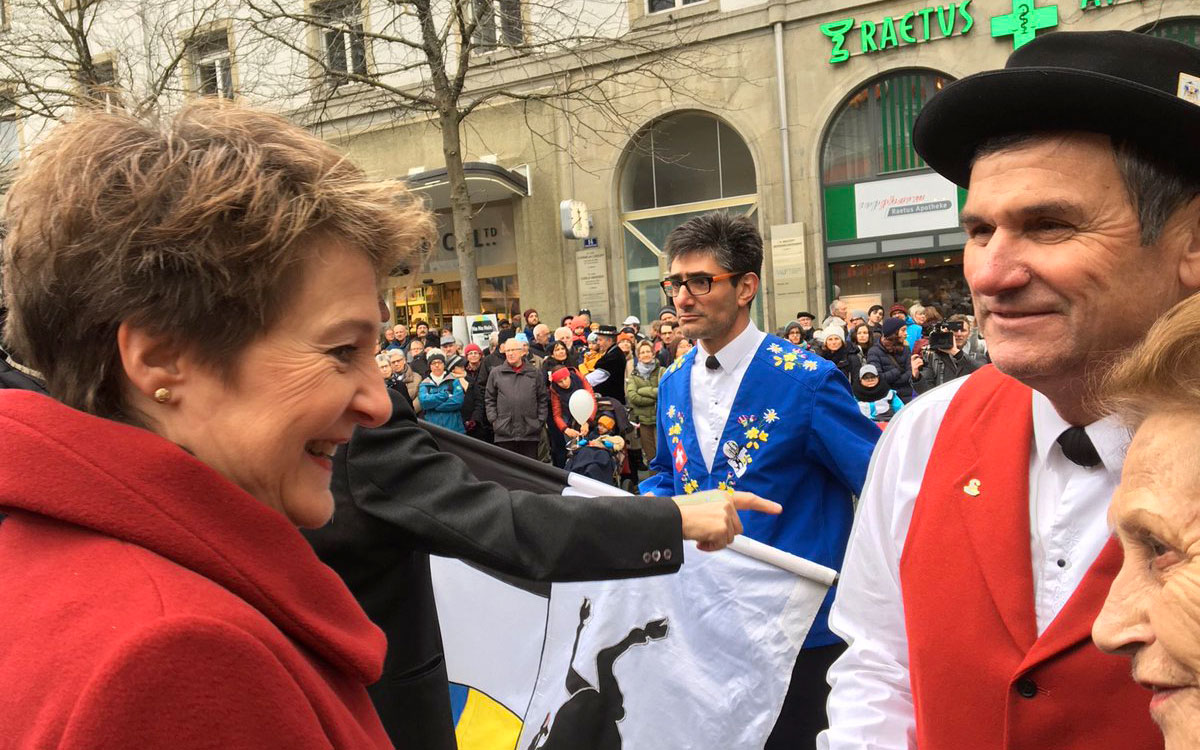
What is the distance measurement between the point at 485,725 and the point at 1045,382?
198 cm

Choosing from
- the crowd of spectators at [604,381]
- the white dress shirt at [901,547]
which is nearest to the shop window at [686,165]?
the crowd of spectators at [604,381]

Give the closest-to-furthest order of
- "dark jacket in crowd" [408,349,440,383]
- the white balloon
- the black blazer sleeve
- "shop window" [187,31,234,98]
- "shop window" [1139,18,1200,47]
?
the black blazer sleeve < the white balloon < "dark jacket in crowd" [408,349,440,383] < "shop window" [1139,18,1200,47] < "shop window" [187,31,234,98]

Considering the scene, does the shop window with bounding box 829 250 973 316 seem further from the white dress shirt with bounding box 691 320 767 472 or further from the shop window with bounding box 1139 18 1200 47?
the white dress shirt with bounding box 691 320 767 472

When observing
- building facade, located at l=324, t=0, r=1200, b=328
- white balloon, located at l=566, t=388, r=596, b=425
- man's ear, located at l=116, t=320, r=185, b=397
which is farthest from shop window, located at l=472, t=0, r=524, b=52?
man's ear, located at l=116, t=320, r=185, b=397

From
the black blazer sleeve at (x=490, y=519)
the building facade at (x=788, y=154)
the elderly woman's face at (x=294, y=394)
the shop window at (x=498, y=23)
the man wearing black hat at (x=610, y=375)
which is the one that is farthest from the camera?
the building facade at (x=788, y=154)

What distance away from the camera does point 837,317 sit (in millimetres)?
12414

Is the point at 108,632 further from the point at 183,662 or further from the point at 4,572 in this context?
the point at 4,572

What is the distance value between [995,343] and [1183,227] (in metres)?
0.34

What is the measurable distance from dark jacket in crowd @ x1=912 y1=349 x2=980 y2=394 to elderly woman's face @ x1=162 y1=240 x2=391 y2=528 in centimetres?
869

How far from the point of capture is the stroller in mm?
7715

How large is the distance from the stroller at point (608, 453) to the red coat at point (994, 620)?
5444 millimetres

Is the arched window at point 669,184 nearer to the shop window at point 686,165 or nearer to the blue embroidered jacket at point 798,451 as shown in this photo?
the shop window at point 686,165

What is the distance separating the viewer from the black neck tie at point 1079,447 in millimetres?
1459

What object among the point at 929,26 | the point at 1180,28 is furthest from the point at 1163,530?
the point at 1180,28
